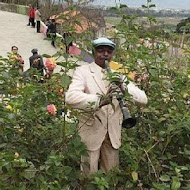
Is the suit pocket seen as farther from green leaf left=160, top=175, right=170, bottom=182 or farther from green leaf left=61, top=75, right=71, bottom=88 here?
green leaf left=160, top=175, right=170, bottom=182

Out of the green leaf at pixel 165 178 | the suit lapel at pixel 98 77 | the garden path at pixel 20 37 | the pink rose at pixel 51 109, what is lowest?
the garden path at pixel 20 37

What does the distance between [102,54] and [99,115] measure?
40cm

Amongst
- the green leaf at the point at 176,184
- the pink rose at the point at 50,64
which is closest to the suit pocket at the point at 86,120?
the green leaf at the point at 176,184

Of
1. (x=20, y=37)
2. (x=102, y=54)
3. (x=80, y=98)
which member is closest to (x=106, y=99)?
(x=80, y=98)

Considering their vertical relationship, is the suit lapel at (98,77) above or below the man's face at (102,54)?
below

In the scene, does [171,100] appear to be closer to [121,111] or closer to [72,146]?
[121,111]

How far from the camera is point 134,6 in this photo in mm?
3934

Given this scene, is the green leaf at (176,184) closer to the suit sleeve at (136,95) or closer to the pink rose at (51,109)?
the suit sleeve at (136,95)

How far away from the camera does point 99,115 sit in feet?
10.6

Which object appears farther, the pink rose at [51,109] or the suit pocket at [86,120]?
the pink rose at [51,109]

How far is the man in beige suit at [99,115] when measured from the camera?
10.4 feet

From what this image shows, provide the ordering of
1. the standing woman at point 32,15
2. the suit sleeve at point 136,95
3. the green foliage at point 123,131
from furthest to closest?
the standing woman at point 32,15
the suit sleeve at point 136,95
the green foliage at point 123,131

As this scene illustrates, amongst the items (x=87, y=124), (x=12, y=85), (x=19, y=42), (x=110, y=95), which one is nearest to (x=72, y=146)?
(x=87, y=124)

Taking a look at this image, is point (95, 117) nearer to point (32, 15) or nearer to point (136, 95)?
point (136, 95)
